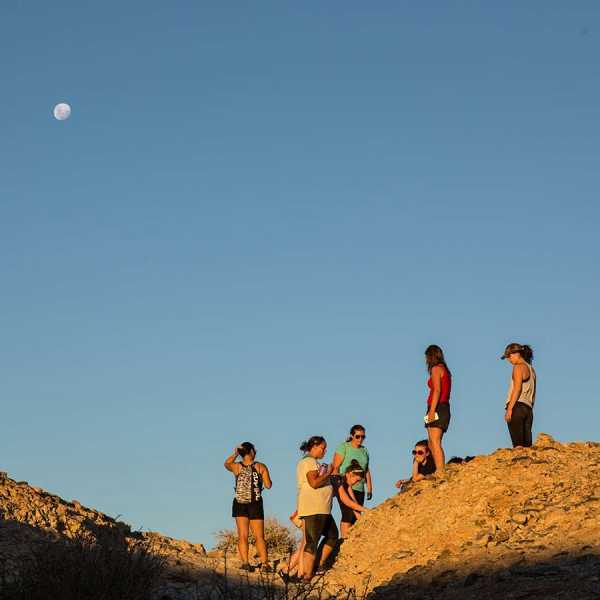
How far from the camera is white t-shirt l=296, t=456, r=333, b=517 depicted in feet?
46.3

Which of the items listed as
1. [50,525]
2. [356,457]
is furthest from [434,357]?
[50,525]

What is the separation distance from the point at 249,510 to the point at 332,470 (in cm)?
175

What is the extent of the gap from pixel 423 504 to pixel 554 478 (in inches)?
71.2

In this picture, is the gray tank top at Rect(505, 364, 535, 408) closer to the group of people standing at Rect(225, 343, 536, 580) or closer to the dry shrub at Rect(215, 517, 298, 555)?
the group of people standing at Rect(225, 343, 536, 580)

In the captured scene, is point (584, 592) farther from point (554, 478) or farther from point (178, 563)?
point (178, 563)

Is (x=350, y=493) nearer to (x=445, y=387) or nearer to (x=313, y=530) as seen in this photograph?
(x=313, y=530)

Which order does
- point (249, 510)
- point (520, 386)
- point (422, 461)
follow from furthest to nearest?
point (422, 461), point (249, 510), point (520, 386)

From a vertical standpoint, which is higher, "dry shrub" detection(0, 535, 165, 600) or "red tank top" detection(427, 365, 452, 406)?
"red tank top" detection(427, 365, 452, 406)

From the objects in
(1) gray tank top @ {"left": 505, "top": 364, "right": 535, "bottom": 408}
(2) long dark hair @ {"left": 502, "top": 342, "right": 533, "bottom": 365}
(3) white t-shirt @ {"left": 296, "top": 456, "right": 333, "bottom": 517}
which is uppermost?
(2) long dark hair @ {"left": 502, "top": 342, "right": 533, "bottom": 365}

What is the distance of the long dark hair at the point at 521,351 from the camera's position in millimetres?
14789

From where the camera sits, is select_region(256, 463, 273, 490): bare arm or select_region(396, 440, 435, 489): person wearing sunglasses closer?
select_region(256, 463, 273, 490): bare arm

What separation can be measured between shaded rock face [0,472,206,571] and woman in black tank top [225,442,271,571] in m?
1.00

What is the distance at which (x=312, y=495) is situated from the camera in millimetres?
14094

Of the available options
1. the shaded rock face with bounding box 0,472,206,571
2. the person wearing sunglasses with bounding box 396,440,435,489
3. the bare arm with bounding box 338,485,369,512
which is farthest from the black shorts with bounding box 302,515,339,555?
the person wearing sunglasses with bounding box 396,440,435,489
